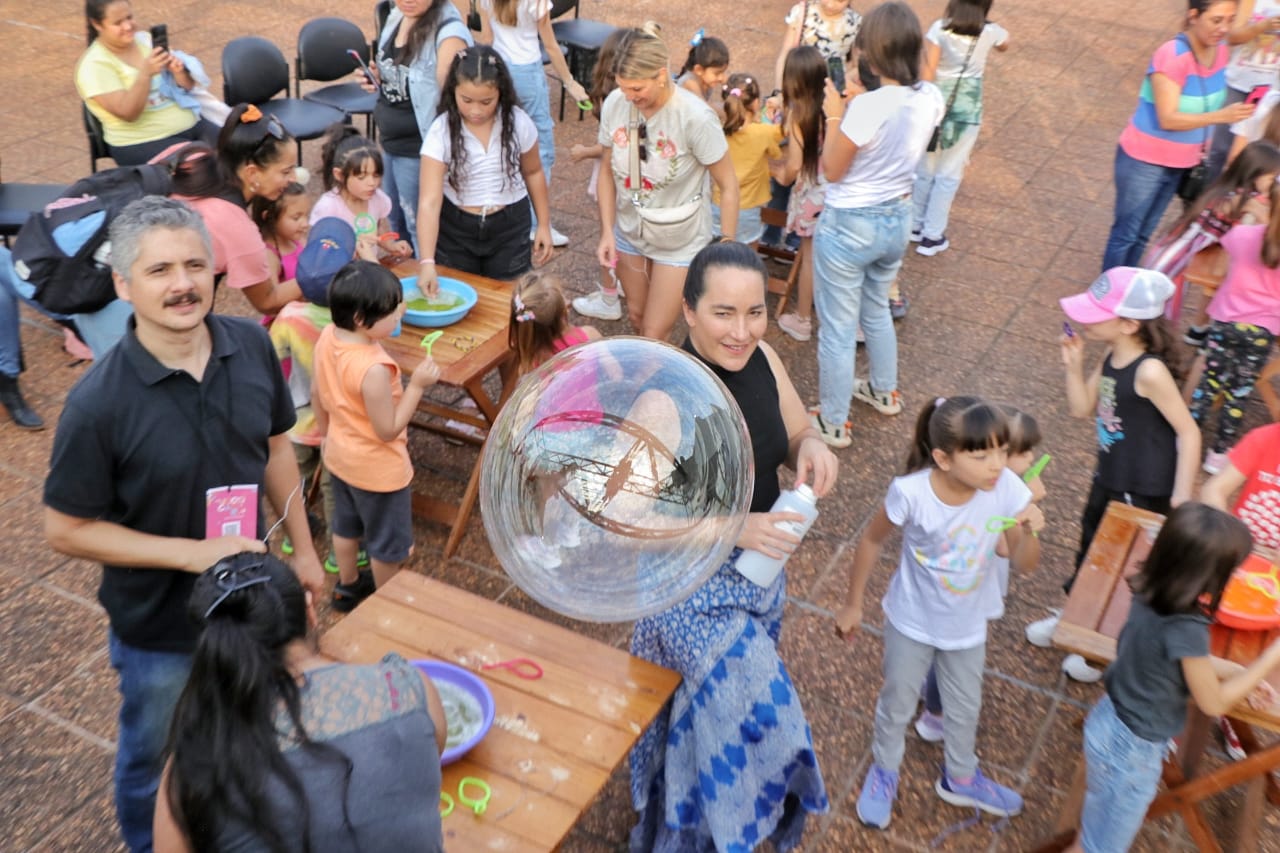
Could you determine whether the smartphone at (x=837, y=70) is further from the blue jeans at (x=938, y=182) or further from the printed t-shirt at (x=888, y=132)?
the printed t-shirt at (x=888, y=132)

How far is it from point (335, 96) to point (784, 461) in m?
5.77

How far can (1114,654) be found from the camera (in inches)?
124

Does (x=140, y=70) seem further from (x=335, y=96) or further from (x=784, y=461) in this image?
(x=784, y=461)

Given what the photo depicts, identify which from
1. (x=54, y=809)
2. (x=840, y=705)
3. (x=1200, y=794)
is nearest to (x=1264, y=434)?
(x=1200, y=794)

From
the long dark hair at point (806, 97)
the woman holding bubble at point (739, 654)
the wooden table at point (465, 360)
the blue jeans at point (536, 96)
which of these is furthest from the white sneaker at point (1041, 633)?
the blue jeans at point (536, 96)

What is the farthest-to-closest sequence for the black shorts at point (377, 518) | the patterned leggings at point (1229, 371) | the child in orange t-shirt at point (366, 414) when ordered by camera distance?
the patterned leggings at point (1229, 371) < the black shorts at point (377, 518) < the child in orange t-shirt at point (366, 414)

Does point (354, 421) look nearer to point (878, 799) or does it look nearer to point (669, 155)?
point (669, 155)

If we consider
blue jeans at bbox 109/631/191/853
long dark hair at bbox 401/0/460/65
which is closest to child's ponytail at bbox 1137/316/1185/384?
blue jeans at bbox 109/631/191/853

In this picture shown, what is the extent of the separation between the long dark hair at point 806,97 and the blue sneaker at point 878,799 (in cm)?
348

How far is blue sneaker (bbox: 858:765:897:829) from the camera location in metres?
3.55

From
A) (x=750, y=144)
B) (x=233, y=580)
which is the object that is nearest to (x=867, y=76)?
(x=750, y=144)

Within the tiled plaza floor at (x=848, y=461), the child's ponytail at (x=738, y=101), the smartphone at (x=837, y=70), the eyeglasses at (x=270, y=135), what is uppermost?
the eyeglasses at (x=270, y=135)

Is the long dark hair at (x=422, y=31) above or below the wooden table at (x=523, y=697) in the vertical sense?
above

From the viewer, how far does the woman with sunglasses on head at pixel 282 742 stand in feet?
6.21
